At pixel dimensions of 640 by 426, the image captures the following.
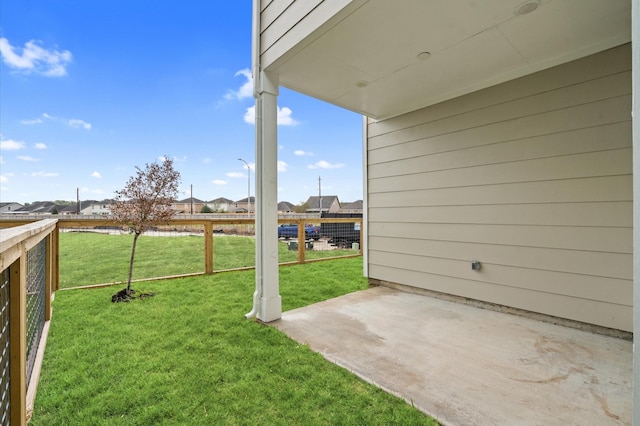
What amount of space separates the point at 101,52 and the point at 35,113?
959cm

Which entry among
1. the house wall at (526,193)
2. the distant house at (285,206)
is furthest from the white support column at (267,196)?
the distant house at (285,206)

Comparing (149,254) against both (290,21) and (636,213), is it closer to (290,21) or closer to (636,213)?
(290,21)

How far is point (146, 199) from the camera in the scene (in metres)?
3.75

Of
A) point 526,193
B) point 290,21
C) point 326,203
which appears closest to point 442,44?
Result: point 290,21

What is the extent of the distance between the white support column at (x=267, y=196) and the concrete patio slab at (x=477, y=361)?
0.26 metres

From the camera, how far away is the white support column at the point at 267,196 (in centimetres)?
280

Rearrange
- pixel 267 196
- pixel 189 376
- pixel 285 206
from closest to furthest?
pixel 189 376 → pixel 267 196 → pixel 285 206

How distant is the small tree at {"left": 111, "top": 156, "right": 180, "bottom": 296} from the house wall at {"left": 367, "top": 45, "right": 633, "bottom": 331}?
2987 millimetres

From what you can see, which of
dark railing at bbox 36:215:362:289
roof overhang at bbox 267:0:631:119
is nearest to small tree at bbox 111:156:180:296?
dark railing at bbox 36:215:362:289

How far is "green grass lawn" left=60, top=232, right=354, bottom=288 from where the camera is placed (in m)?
4.58

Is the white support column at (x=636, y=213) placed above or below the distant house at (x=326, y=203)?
below

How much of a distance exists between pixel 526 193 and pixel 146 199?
4.35 meters

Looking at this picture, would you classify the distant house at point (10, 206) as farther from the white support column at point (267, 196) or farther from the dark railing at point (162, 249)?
the white support column at point (267, 196)

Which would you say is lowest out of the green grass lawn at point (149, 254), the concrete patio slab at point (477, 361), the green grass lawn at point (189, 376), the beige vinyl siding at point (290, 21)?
the concrete patio slab at point (477, 361)
